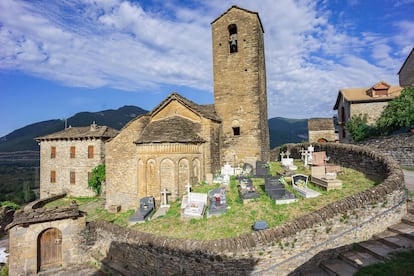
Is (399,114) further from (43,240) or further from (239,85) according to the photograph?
(43,240)

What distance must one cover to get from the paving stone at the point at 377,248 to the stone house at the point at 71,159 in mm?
23944

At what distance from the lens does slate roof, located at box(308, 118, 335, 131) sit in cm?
3179

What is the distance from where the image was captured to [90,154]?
2506 centimetres

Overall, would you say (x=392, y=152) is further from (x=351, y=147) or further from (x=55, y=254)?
(x=55, y=254)

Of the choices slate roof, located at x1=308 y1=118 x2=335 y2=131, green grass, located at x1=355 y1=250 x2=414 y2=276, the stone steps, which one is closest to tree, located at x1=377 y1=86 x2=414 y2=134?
slate roof, located at x1=308 y1=118 x2=335 y2=131

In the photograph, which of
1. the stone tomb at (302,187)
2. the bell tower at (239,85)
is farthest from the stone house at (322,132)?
the stone tomb at (302,187)

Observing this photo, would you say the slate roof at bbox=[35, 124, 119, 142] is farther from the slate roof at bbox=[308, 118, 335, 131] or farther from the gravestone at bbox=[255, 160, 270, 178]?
the slate roof at bbox=[308, 118, 335, 131]

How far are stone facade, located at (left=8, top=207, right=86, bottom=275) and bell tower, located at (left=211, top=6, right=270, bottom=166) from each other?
10159 millimetres

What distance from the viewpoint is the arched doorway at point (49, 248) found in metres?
10.6

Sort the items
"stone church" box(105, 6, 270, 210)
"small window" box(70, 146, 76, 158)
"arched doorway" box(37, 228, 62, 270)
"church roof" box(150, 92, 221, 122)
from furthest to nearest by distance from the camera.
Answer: "small window" box(70, 146, 76, 158)
"stone church" box(105, 6, 270, 210)
"church roof" box(150, 92, 221, 122)
"arched doorway" box(37, 228, 62, 270)

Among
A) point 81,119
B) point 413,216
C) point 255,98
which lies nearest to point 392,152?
point 255,98

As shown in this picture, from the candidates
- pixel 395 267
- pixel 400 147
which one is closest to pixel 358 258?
pixel 395 267

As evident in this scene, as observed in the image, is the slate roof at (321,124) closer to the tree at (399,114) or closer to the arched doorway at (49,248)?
the tree at (399,114)

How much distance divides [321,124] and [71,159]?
31104 millimetres
